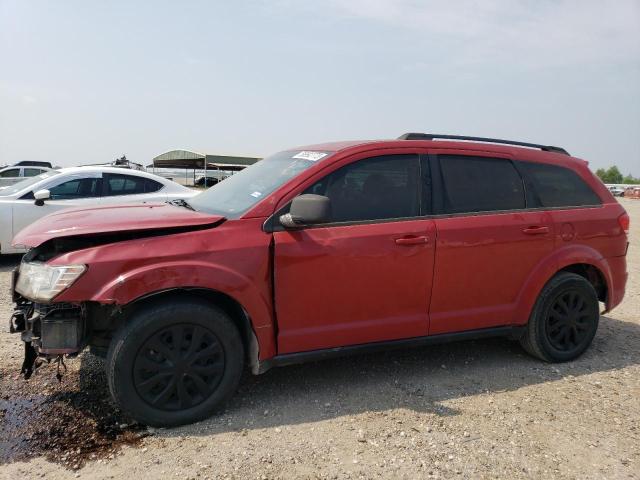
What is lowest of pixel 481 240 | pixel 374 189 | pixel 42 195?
pixel 481 240

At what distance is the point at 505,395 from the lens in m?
3.83

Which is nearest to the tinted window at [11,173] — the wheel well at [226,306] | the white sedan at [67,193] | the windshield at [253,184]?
the white sedan at [67,193]

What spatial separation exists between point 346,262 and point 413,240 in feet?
1.82

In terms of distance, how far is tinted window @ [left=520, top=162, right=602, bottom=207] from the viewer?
173 inches

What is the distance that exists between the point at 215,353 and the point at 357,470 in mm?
1131

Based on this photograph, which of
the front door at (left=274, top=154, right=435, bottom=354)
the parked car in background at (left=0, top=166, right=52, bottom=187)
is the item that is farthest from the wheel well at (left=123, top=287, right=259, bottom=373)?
the parked car in background at (left=0, top=166, right=52, bottom=187)

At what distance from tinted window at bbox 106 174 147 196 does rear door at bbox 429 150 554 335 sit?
5879mm

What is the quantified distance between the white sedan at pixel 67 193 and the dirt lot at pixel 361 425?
3.93 m

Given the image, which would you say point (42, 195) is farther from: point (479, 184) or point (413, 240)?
point (479, 184)

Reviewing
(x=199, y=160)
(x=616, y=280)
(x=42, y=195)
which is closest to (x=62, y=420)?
(x=616, y=280)

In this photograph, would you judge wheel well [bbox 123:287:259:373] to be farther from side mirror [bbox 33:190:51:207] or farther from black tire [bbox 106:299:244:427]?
side mirror [bbox 33:190:51:207]

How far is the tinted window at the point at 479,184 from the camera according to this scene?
4.03m

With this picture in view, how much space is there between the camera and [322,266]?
3463 mm

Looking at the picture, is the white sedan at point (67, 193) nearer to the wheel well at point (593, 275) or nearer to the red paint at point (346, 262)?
the red paint at point (346, 262)
